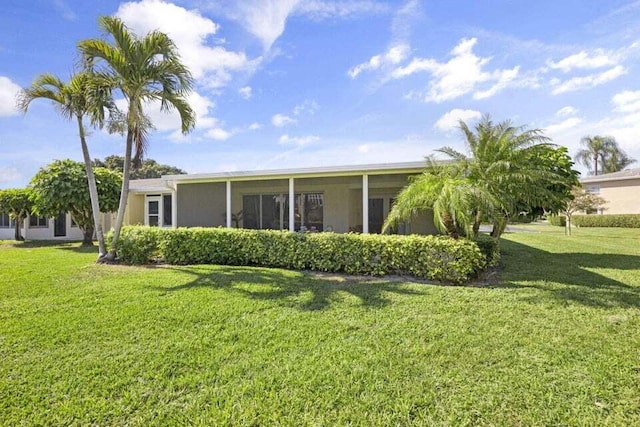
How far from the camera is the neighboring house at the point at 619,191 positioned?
92.4 feet

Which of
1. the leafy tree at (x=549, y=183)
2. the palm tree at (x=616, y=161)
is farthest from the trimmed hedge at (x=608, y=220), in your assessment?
the palm tree at (x=616, y=161)

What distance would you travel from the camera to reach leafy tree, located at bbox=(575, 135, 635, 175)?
44531mm

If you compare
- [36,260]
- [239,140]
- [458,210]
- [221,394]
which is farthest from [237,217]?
[221,394]

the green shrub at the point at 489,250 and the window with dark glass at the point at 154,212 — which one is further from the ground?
the window with dark glass at the point at 154,212

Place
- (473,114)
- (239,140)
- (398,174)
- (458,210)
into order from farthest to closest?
(239,140)
(398,174)
(473,114)
(458,210)

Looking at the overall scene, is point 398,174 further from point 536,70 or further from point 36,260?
point 36,260

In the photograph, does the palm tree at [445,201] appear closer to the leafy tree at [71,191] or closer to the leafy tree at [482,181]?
the leafy tree at [482,181]

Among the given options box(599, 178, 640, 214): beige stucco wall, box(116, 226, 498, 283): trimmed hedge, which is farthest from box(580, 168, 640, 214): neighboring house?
box(116, 226, 498, 283): trimmed hedge

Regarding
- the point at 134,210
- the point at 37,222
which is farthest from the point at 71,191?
the point at 37,222

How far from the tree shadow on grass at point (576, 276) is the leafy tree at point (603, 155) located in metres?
42.6

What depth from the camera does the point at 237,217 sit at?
1557 cm

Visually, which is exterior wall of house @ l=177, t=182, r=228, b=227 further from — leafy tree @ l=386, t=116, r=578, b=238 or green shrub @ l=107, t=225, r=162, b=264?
leafy tree @ l=386, t=116, r=578, b=238

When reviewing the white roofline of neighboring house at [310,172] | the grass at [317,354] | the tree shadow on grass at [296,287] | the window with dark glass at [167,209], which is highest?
the white roofline of neighboring house at [310,172]

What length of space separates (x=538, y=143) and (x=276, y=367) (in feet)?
33.7
